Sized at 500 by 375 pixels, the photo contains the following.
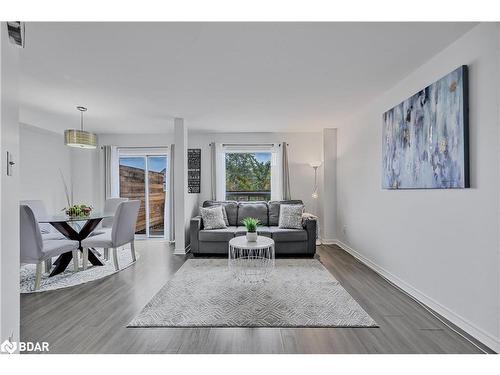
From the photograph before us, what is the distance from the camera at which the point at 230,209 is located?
5.11 meters

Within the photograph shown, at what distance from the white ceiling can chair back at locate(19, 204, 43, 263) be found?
1.51 meters

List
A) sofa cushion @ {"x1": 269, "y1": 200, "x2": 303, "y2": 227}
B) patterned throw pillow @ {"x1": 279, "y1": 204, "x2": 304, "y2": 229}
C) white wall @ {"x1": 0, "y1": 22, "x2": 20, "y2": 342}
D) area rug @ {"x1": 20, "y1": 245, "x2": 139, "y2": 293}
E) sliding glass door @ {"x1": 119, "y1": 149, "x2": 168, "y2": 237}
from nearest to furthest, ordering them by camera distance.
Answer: white wall @ {"x1": 0, "y1": 22, "x2": 20, "y2": 342}, area rug @ {"x1": 20, "y1": 245, "x2": 139, "y2": 293}, patterned throw pillow @ {"x1": 279, "y1": 204, "x2": 304, "y2": 229}, sofa cushion @ {"x1": 269, "y1": 200, "x2": 303, "y2": 227}, sliding glass door @ {"x1": 119, "y1": 149, "x2": 168, "y2": 237}

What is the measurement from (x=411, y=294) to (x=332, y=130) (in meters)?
3.41

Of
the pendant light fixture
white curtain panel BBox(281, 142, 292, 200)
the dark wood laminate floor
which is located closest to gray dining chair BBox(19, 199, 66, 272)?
the pendant light fixture

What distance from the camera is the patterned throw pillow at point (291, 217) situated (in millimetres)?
4508

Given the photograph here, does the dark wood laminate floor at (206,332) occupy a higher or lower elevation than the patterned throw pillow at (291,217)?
lower

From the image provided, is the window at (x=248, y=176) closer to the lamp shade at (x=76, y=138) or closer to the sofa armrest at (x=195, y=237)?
the sofa armrest at (x=195, y=237)

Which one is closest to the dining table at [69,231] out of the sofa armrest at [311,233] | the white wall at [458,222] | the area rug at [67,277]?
the area rug at [67,277]

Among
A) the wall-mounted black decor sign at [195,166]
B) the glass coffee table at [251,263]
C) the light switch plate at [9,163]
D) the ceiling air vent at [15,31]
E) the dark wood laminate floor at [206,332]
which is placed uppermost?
the ceiling air vent at [15,31]

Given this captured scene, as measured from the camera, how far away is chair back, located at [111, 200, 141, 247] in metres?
3.59

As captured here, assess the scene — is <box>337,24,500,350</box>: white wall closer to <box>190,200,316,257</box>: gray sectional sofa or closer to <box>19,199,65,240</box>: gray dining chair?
<box>190,200,316,257</box>: gray sectional sofa

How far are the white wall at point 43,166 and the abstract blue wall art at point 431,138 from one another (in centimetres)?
604

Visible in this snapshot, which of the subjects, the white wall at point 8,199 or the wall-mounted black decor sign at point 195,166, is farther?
the wall-mounted black decor sign at point 195,166

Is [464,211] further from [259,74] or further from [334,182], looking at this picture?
[334,182]
